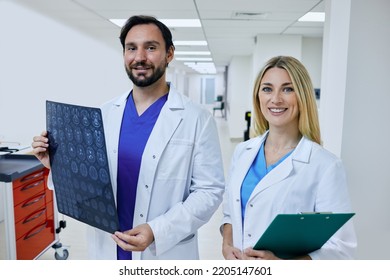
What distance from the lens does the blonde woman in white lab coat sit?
92 centimetres

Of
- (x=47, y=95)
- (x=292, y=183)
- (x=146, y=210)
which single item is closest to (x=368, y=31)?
(x=292, y=183)

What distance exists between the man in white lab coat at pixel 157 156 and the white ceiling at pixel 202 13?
1743 mm

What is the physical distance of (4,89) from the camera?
266 centimetres

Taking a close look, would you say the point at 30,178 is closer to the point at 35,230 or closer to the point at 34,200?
the point at 34,200

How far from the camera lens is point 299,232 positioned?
2.69ft

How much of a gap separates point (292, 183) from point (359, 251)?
929 mm

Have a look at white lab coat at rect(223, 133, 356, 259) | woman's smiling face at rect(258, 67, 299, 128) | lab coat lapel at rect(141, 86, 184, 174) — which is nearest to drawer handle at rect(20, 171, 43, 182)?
lab coat lapel at rect(141, 86, 184, 174)

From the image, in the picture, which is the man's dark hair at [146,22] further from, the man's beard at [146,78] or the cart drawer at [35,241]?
the cart drawer at [35,241]

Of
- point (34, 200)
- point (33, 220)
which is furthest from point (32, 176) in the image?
point (33, 220)

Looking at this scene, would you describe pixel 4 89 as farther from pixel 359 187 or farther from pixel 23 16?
pixel 359 187

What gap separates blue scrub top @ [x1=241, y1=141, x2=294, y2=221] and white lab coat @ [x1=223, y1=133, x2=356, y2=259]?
0.04 feet

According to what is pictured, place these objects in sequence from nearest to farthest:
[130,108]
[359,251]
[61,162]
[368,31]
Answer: [61,162] < [130,108] < [368,31] < [359,251]

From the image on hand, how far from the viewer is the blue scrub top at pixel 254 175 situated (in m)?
1.06

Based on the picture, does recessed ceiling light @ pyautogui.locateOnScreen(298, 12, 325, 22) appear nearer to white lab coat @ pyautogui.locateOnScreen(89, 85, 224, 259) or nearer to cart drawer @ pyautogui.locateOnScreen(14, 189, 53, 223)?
white lab coat @ pyautogui.locateOnScreen(89, 85, 224, 259)
